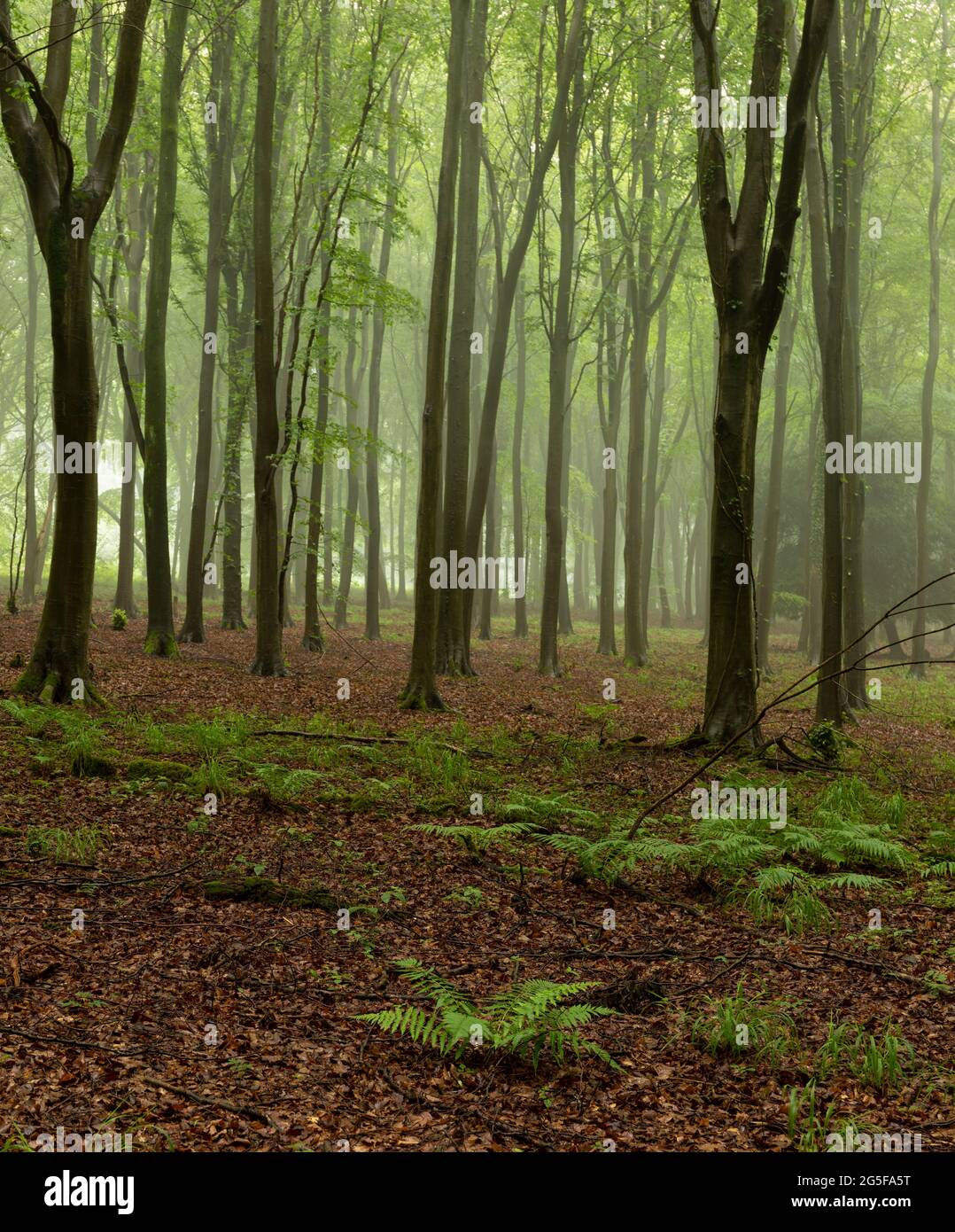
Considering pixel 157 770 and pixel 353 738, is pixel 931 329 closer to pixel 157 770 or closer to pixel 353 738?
pixel 353 738

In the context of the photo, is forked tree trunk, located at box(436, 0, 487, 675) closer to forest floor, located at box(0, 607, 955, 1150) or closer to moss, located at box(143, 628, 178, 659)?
moss, located at box(143, 628, 178, 659)

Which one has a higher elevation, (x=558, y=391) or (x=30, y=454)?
(x=558, y=391)

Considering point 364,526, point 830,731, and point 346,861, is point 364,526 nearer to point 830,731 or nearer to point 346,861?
point 830,731

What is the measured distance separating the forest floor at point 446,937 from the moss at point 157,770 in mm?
23

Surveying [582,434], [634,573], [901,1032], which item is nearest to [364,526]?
[634,573]

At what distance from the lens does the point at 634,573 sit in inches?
841

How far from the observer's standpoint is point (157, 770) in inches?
316

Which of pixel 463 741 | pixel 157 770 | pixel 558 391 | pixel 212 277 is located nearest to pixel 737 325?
pixel 463 741

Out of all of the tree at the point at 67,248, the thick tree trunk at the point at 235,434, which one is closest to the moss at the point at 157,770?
the tree at the point at 67,248

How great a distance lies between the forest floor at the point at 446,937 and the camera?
3520mm

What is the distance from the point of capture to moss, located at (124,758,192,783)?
794 centimetres

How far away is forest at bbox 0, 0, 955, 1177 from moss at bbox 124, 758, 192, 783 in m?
0.06

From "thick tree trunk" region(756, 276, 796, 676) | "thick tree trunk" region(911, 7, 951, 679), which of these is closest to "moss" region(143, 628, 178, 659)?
"thick tree trunk" region(756, 276, 796, 676)

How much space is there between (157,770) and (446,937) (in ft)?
12.1
